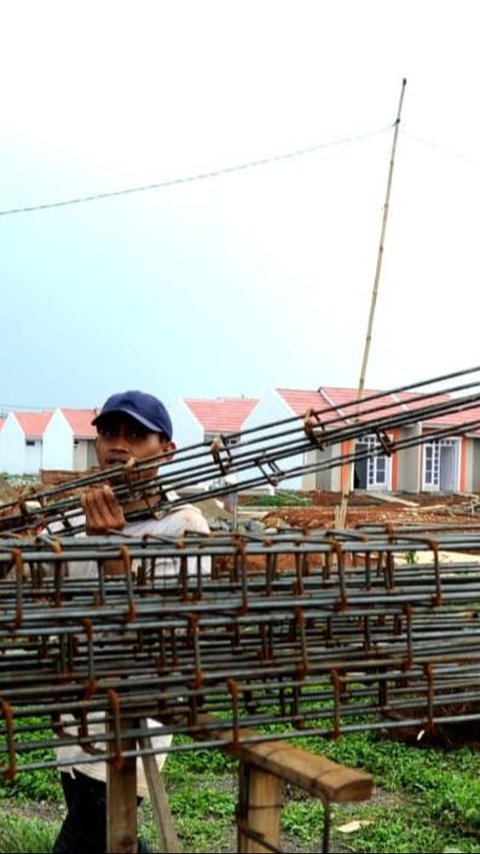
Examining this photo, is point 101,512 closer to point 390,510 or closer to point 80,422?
point 390,510

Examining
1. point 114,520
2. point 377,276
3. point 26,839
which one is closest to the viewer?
point 114,520

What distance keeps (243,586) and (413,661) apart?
611mm

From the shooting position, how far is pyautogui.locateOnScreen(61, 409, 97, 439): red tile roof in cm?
4866

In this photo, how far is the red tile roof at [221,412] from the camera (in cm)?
4194

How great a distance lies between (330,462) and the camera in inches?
138

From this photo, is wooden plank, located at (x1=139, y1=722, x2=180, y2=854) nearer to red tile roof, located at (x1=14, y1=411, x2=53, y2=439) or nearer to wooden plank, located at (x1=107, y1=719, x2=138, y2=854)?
wooden plank, located at (x1=107, y1=719, x2=138, y2=854)

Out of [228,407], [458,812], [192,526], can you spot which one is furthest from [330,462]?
[228,407]

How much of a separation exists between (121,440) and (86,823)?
4.40 feet

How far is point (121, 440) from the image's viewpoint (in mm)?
4238

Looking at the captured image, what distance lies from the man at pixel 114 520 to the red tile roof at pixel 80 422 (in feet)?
144

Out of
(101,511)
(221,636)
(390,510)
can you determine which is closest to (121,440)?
(101,511)

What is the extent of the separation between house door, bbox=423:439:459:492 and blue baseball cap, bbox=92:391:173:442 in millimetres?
38979

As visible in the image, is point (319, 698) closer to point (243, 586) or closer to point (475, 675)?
point (475, 675)

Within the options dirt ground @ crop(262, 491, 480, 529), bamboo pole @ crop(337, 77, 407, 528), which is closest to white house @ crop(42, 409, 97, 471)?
dirt ground @ crop(262, 491, 480, 529)
